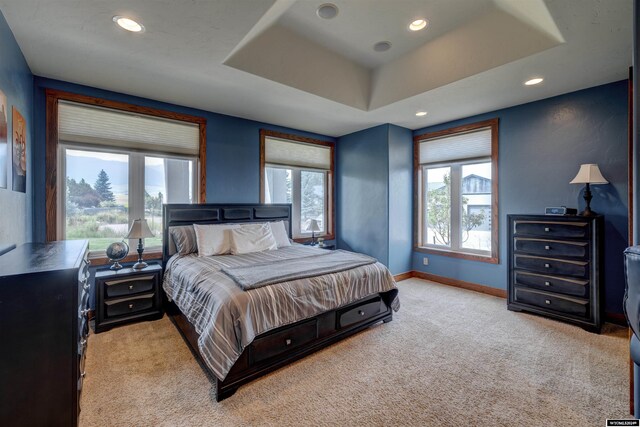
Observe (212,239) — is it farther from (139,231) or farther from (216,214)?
(139,231)

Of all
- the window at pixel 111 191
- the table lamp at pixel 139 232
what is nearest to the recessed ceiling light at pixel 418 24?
the window at pixel 111 191

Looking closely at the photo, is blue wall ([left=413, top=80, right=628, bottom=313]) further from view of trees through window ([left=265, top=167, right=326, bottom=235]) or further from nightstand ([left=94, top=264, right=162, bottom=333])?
nightstand ([left=94, top=264, right=162, bottom=333])

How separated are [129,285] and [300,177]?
3.02m

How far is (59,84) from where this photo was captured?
118 inches

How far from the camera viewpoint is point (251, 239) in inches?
141

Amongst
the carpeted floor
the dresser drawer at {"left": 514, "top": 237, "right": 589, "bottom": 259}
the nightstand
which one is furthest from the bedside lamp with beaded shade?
the nightstand

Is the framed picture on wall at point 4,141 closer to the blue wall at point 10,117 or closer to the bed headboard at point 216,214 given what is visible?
the blue wall at point 10,117

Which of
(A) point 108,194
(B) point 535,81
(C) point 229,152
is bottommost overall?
(A) point 108,194

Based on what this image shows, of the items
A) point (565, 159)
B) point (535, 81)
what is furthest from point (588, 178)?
point (535, 81)

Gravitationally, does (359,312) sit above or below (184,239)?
below

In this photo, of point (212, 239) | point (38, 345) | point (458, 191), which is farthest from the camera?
point (458, 191)

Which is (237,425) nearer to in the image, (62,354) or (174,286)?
(62,354)

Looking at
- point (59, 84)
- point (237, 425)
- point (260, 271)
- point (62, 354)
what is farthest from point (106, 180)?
point (237, 425)

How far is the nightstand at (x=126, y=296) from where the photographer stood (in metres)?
2.85
